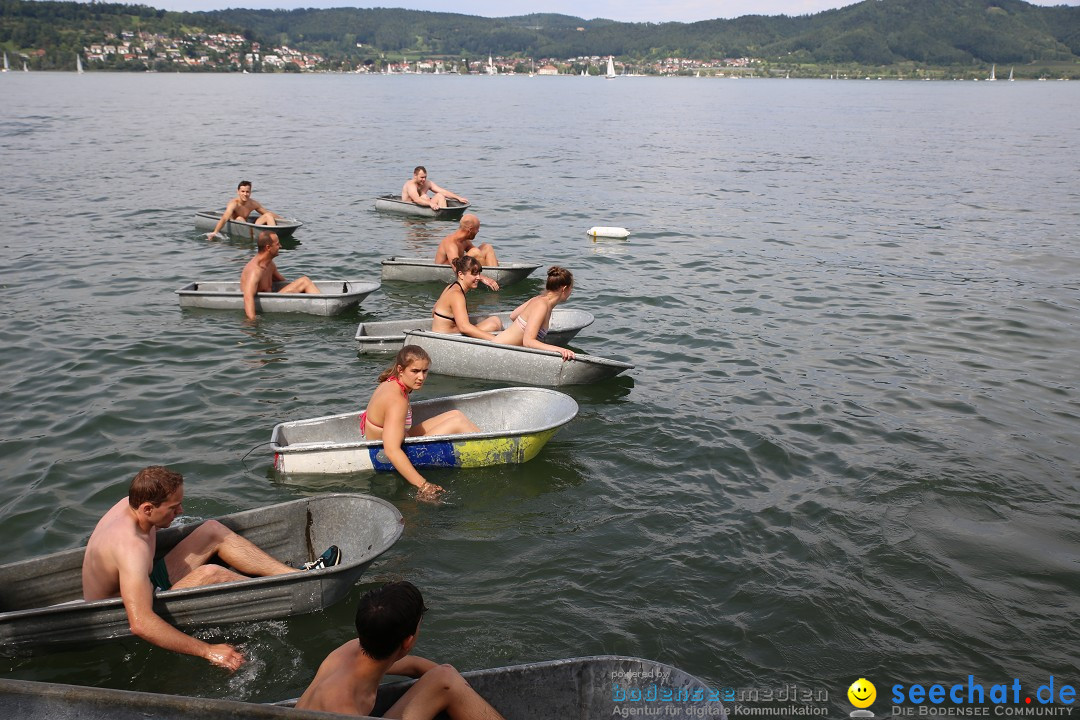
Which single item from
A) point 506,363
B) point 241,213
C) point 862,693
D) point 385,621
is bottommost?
point 862,693

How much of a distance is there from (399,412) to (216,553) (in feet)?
7.34

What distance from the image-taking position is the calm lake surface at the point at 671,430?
660 centimetres

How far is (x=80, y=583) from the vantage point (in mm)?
6375

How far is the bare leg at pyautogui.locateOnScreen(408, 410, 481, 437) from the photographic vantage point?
29.3 ft

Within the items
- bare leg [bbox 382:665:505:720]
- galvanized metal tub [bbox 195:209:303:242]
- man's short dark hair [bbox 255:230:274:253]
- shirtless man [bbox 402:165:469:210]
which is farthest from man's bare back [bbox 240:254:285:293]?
bare leg [bbox 382:665:505:720]

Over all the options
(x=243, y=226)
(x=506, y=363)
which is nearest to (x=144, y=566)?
(x=506, y=363)

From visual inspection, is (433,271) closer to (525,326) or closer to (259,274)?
(259,274)

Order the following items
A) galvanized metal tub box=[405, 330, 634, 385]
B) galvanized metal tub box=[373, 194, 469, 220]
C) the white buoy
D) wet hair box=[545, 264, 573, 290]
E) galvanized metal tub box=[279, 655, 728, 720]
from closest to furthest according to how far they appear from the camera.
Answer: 1. galvanized metal tub box=[279, 655, 728, 720]
2. wet hair box=[545, 264, 573, 290]
3. galvanized metal tub box=[405, 330, 634, 385]
4. the white buoy
5. galvanized metal tub box=[373, 194, 469, 220]

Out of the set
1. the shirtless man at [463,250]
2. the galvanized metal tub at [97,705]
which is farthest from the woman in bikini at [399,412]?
the shirtless man at [463,250]

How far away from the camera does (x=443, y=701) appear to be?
→ 4656 millimetres

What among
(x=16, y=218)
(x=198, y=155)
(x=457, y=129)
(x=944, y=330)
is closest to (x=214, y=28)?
(x=457, y=129)

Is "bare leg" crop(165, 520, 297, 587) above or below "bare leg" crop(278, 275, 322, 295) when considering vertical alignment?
below

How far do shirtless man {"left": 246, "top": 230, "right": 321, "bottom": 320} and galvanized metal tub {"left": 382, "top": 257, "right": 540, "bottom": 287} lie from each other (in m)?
2.12

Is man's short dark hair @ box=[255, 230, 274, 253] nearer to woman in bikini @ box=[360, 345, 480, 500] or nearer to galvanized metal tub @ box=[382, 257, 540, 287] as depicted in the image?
galvanized metal tub @ box=[382, 257, 540, 287]
